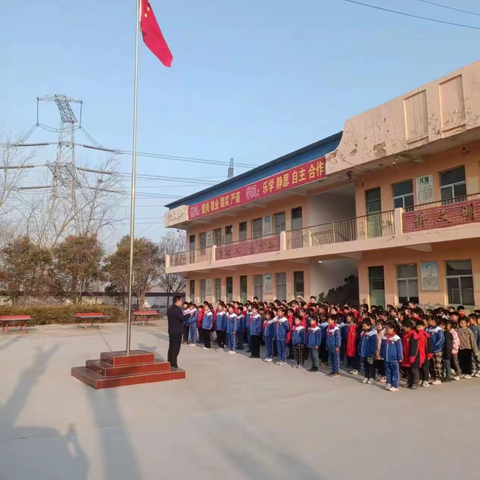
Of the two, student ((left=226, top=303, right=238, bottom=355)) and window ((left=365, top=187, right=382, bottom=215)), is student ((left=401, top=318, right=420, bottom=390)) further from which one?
window ((left=365, top=187, right=382, bottom=215))

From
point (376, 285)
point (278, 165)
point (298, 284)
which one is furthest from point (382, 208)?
point (278, 165)

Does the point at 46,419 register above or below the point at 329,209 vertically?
below

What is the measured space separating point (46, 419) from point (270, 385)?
4.03 metres

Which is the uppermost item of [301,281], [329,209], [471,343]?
[329,209]

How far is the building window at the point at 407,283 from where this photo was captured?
557 inches

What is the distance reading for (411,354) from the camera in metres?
7.78

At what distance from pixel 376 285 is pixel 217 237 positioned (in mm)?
12456

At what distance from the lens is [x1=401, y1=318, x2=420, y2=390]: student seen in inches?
307

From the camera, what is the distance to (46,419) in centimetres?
597

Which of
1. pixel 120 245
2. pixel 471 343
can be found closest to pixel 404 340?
pixel 471 343

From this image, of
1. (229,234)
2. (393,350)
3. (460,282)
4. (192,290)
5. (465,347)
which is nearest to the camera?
(393,350)

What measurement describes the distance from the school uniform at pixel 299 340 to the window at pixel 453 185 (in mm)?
6004

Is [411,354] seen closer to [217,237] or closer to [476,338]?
[476,338]

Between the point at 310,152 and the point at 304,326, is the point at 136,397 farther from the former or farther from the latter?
the point at 310,152
